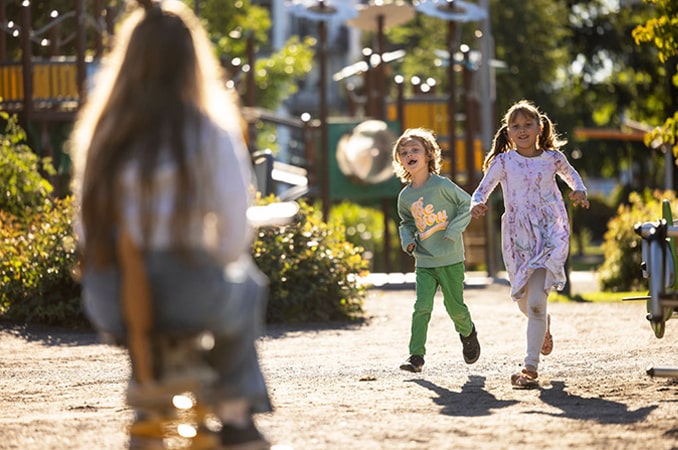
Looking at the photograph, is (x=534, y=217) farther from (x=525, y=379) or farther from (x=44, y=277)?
(x=44, y=277)

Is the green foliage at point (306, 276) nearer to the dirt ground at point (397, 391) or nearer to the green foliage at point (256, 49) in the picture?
the dirt ground at point (397, 391)

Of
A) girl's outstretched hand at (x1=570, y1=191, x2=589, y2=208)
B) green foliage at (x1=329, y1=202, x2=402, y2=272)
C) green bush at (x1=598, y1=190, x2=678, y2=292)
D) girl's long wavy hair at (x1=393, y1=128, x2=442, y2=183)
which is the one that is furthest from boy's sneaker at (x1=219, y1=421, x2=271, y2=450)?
green foliage at (x1=329, y1=202, x2=402, y2=272)

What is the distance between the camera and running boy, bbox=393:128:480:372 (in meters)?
9.33

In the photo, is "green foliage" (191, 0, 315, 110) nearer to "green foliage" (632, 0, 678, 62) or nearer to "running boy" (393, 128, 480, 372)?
"green foliage" (632, 0, 678, 62)

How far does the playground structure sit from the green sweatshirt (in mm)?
11985

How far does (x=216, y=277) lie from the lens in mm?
4617

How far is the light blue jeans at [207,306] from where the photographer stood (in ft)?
15.0

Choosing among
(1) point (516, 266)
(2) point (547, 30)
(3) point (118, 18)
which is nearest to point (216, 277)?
(1) point (516, 266)

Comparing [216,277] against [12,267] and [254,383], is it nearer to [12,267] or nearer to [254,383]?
[254,383]

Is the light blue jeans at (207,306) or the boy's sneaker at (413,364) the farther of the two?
the boy's sneaker at (413,364)

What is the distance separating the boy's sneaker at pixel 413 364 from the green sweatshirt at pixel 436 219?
24.5 inches

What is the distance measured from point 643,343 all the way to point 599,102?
115 feet

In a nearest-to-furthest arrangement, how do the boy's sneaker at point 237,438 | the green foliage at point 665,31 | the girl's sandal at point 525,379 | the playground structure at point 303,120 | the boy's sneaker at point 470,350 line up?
1. the boy's sneaker at point 237,438
2. the girl's sandal at point 525,379
3. the boy's sneaker at point 470,350
4. the green foliage at point 665,31
5. the playground structure at point 303,120

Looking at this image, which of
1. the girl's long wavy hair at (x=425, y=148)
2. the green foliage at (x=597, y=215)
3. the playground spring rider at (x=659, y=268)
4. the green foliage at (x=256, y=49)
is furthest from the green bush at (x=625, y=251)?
the green foliage at (x=597, y=215)
